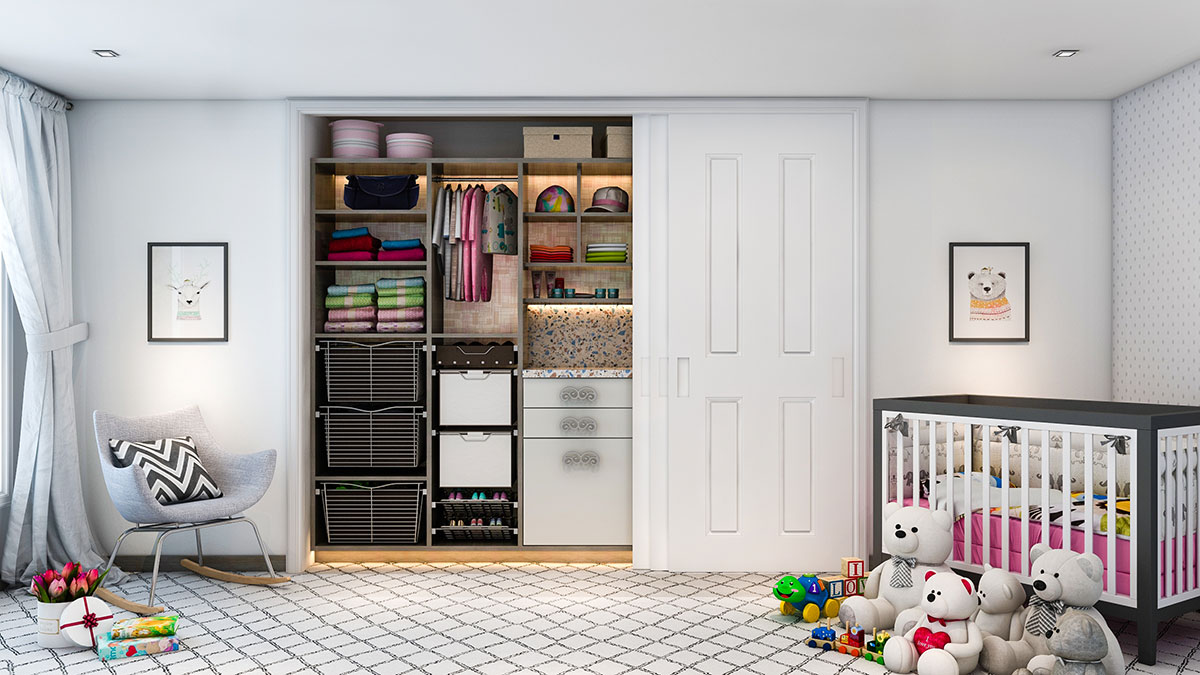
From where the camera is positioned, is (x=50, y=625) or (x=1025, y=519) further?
(x=1025, y=519)

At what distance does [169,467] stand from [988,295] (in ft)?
13.2

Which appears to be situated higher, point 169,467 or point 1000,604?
point 169,467

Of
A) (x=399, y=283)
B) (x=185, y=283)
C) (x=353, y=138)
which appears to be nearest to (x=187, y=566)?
(x=185, y=283)

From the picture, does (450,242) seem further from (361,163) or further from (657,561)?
(657,561)

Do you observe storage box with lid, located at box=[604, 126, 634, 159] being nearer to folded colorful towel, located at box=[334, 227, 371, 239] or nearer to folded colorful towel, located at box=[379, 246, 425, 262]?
folded colorful towel, located at box=[379, 246, 425, 262]

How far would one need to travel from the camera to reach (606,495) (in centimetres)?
454

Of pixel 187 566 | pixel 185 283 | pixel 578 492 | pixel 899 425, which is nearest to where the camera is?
pixel 899 425

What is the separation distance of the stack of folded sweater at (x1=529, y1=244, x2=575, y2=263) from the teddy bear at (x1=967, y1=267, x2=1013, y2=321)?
2.07 m

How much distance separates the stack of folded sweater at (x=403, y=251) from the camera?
15.1 ft

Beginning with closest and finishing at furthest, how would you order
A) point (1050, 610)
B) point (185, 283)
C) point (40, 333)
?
1. point (1050, 610)
2. point (40, 333)
3. point (185, 283)

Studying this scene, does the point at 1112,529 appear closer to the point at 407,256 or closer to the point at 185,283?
the point at 407,256

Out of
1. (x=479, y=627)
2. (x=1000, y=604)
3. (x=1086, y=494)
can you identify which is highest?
(x=1086, y=494)

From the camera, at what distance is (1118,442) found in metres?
3.18

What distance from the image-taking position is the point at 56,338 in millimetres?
4168
